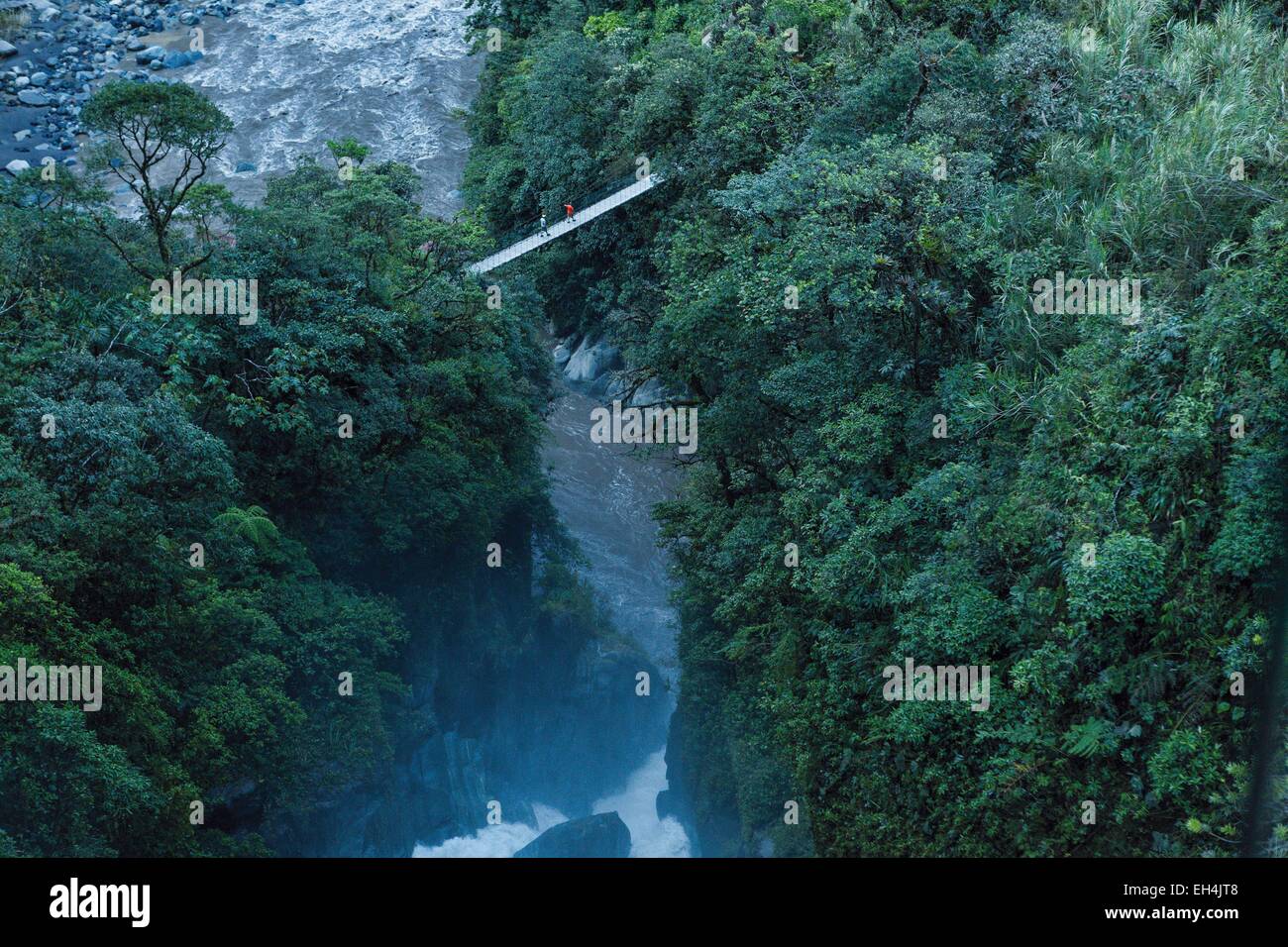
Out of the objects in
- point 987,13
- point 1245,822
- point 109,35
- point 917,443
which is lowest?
point 1245,822

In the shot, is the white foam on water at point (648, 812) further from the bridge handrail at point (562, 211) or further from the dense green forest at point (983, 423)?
the bridge handrail at point (562, 211)

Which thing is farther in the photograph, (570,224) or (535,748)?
(570,224)

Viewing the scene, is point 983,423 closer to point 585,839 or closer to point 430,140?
point 585,839

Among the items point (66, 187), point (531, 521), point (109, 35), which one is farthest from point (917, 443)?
point (109, 35)

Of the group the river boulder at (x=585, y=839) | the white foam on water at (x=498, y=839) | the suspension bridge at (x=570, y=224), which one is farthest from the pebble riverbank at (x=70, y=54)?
the river boulder at (x=585, y=839)

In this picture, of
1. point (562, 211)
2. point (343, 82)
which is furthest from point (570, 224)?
point (343, 82)
